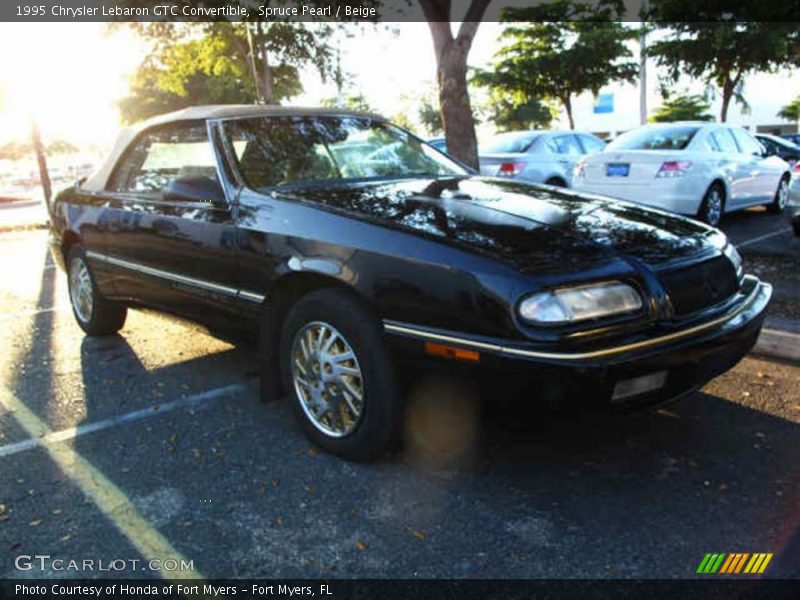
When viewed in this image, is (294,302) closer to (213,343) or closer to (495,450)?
(495,450)

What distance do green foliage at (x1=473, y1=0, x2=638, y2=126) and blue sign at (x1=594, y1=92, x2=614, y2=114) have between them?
3001cm

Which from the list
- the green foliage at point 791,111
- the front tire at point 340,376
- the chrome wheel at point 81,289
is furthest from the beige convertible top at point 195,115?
A: the green foliage at point 791,111

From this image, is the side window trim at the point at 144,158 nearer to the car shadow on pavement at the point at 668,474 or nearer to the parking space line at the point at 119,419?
the parking space line at the point at 119,419

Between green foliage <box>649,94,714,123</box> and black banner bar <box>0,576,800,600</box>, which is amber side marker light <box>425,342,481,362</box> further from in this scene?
green foliage <box>649,94,714,123</box>

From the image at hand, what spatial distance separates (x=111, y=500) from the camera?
304 cm

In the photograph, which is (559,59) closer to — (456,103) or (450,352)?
(456,103)

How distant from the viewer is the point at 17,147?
1977 inches

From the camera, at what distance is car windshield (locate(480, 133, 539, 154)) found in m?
10.9

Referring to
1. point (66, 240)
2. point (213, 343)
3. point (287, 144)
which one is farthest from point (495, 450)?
point (66, 240)

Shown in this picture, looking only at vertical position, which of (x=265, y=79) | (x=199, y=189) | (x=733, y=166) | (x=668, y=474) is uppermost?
Answer: (x=265, y=79)

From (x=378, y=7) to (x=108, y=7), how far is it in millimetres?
4669

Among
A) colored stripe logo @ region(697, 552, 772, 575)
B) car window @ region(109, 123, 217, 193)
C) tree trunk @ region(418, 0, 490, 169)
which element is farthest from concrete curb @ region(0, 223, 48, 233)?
colored stripe logo @ region(697, 552, 772, 575)

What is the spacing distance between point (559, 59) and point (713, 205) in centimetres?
2032

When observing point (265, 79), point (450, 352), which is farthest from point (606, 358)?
point (265, 79)
